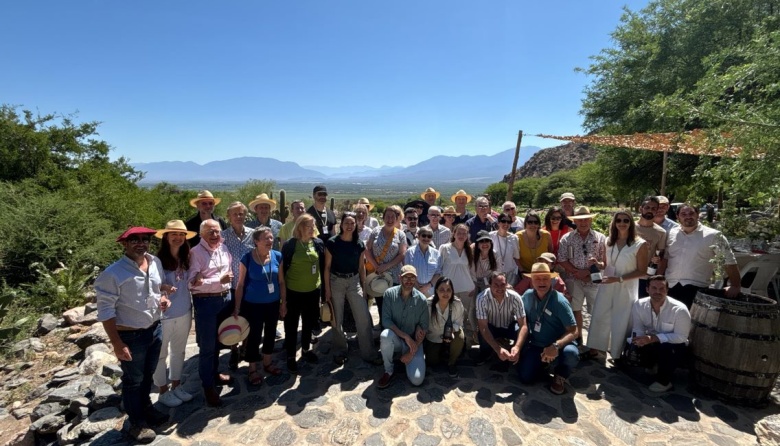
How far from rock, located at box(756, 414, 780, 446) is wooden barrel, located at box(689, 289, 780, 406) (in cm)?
62

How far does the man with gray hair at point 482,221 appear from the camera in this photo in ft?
18.0

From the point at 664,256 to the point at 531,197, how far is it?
187 feet

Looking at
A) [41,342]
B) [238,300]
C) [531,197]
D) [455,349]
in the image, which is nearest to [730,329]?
[455,349]

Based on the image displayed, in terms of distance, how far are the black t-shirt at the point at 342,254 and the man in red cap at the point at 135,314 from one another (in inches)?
71.1

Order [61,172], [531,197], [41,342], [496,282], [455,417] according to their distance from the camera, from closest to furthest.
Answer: [455,417]
[496,282]
[41,342]
[61,172]
[531,197]

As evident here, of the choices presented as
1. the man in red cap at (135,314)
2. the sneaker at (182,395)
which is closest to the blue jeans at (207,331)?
the sneaker at (182,395)

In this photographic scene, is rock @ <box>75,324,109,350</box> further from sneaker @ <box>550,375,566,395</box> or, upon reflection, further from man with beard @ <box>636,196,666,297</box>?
man with beard @ <box>636,196,666,297</box>

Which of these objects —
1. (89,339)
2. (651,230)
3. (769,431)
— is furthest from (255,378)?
(651,230)

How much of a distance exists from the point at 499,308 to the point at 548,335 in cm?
59

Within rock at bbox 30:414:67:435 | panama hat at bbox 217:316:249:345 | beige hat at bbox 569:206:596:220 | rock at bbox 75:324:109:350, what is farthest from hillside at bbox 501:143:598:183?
rock at bbox 30:414:67:435

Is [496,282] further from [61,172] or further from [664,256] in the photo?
[61,172]

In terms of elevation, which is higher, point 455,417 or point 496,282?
point 496,282

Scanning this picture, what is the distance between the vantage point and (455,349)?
4.38 m

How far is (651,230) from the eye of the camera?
4.64 m
